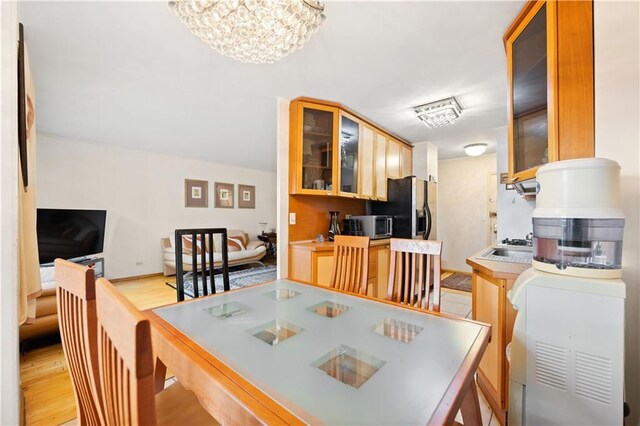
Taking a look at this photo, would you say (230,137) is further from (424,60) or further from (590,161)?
(590,161)

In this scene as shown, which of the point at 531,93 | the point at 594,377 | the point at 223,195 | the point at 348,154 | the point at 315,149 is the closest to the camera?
the point at 594,377

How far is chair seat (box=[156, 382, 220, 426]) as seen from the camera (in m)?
0.91

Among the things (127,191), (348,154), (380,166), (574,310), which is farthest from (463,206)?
(127,191)

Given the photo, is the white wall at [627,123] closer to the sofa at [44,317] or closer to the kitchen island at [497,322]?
the kitchen island at [497,322]

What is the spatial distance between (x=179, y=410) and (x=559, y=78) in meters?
2.23

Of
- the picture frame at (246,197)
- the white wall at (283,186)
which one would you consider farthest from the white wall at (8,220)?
the picture frame at (246,197)

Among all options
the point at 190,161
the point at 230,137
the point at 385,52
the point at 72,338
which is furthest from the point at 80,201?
the point at 385,52

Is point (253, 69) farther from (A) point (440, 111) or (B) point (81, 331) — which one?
(B) point (81, 331)

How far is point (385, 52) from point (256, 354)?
2.07 meters

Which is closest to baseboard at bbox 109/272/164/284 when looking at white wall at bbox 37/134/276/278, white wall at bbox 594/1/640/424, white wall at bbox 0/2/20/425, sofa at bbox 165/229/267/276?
white wall at bbox 37/134/276/278

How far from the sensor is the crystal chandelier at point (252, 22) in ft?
3.91

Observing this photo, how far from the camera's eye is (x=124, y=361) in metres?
0.45

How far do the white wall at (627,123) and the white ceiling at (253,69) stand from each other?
0.53 meters

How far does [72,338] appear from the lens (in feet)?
2.49
